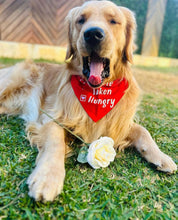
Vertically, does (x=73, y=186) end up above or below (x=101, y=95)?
below

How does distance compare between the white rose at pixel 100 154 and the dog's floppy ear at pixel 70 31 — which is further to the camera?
the dog's floppy ear at pixel 70 31


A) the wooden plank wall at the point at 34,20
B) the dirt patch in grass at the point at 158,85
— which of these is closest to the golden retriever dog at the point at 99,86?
the dirt patch in grass at the point at 158,85

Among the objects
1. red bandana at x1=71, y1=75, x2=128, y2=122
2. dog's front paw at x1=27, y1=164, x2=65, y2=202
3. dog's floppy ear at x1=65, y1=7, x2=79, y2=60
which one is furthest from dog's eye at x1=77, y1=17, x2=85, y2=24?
dog's front paw at x1=27, y1=164, x2=65, y2=202

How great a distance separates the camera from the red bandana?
215cm

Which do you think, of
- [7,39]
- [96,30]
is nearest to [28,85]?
[96,30]

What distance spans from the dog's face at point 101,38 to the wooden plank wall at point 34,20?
561 cm

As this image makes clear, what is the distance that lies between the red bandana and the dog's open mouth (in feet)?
0.44

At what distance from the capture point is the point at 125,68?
228 centimetres

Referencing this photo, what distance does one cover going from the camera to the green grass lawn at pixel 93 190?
1232 millimetres

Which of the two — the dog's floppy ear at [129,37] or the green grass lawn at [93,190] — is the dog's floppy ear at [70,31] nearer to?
the dog's floppy ear at [129,37]

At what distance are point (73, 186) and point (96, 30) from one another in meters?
1.27

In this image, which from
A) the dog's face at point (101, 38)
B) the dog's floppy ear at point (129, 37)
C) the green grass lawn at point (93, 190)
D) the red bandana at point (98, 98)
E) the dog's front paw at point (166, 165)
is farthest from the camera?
the dog's floppy ear at point (129, 37)

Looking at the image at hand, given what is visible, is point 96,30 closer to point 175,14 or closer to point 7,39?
point 7,39

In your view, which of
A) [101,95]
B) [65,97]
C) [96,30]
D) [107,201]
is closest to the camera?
[107,201]
